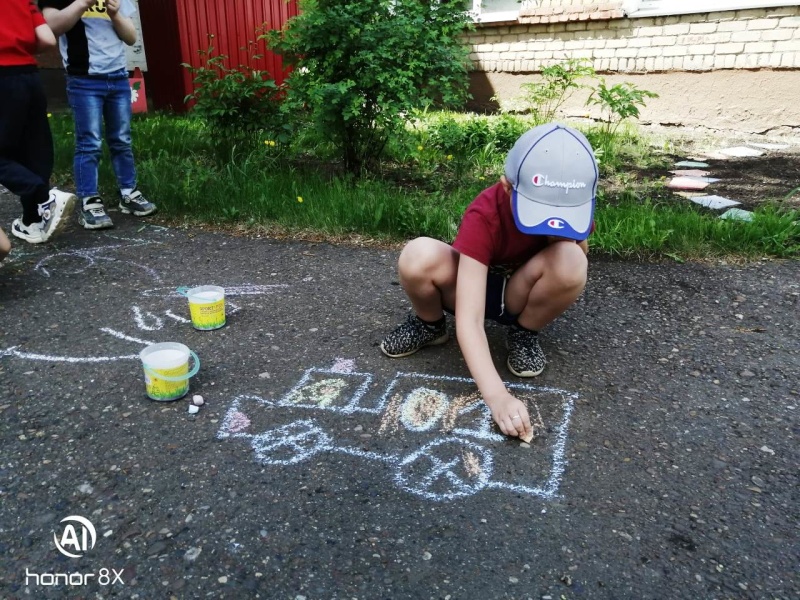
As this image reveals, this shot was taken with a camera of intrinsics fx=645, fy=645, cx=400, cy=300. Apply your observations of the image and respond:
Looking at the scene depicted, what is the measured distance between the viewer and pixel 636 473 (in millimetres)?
1790

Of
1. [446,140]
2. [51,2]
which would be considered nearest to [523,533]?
[51,2]

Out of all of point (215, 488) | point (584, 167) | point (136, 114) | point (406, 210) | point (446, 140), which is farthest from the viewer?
point (136, 114)

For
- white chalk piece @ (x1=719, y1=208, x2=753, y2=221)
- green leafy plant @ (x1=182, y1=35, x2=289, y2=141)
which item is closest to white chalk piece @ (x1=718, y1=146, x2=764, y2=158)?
white chalk piece @ (x1=719, y1=208, x2=753, y2=221)

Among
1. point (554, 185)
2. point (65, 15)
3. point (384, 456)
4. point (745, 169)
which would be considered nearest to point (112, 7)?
point (65, 15)

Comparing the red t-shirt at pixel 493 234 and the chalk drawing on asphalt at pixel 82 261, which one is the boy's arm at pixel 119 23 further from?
the red t-shirt at pixel 493 234

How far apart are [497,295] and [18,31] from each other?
2.49 metres

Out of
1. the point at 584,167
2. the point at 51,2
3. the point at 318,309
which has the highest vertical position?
the point at 51,2

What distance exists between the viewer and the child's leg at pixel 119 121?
3.70 metres

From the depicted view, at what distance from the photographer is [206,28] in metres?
7.85

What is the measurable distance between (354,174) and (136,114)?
404cm

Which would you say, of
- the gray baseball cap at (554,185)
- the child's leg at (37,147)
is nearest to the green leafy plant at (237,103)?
the child's leg at (37,147)

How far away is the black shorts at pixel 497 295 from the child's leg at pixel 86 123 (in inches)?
101

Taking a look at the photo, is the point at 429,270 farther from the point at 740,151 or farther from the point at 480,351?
the point at 740,151

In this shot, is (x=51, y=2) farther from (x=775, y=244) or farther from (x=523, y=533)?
(x=775, y=244)
